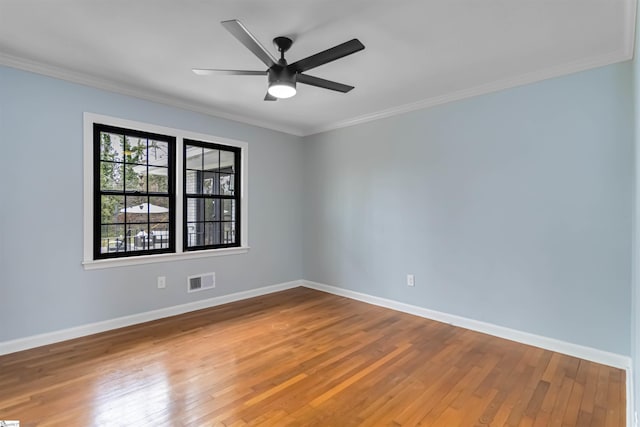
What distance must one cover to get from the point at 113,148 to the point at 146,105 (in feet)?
2.02

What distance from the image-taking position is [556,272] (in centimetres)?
288

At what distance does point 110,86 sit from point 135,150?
69 centimetres

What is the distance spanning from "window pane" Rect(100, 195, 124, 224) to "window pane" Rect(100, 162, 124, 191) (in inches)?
4.3

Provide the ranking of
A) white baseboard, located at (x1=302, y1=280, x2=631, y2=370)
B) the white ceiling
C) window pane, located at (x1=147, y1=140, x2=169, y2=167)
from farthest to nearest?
window pane, located at (x1=147, y1=140, x2=169, y2=167) < white baseboard, located at (x1=302, y1=280, x2=631, y2=370) < the white ceiling

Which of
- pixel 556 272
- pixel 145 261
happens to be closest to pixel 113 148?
pixel 145 261

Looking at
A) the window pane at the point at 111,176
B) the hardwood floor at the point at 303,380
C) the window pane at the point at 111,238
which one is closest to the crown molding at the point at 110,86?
the window pane at the point at 111,176

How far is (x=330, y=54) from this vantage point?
6.99ft

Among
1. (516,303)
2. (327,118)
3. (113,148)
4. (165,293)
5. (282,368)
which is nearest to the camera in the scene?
(282,368)

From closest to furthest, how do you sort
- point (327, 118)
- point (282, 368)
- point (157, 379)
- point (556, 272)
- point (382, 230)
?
point (157, 379) < point (282, 368) < point (556, 272) < point (382, 230) < point (327, 118)

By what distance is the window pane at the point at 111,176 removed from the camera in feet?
11.0

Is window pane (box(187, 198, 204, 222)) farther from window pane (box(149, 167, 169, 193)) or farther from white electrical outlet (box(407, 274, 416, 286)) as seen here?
white electrical outlet (box(407, 274, 416, 286))

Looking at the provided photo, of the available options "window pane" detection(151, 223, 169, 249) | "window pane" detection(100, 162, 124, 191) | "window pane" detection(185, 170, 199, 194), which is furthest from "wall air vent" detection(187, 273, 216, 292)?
"window pane" detection(100, 162, 124, 191)

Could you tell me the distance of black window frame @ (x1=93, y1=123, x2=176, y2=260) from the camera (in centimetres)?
329

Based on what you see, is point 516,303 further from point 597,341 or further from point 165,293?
point 165,293
